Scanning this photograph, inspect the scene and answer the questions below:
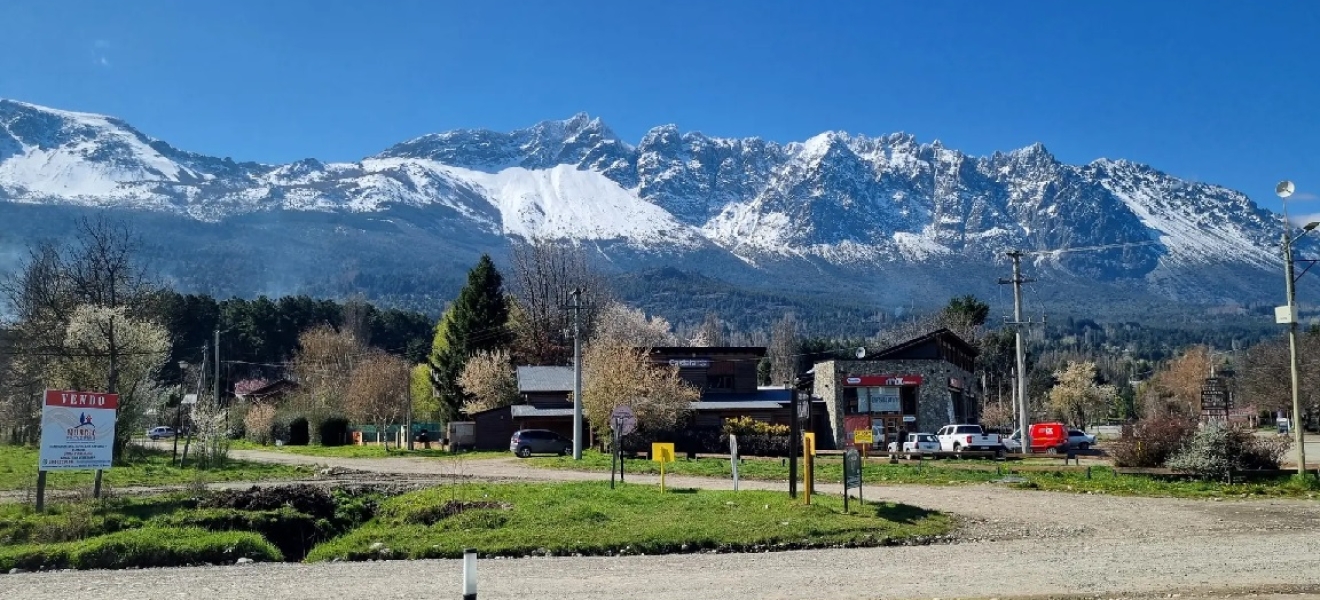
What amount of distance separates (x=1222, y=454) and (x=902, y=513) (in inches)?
521

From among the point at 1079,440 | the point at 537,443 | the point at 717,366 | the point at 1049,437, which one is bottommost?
the point at 537,443

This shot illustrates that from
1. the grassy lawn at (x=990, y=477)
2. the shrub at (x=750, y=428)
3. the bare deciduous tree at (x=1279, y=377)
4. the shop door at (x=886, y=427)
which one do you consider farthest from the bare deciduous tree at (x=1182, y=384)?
the grassy lawn at (x=990, y=477)

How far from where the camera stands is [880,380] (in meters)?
66.4

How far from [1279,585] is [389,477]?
27.8 metres

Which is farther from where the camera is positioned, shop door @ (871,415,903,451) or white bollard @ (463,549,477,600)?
shop door @ (871,415,903,451)

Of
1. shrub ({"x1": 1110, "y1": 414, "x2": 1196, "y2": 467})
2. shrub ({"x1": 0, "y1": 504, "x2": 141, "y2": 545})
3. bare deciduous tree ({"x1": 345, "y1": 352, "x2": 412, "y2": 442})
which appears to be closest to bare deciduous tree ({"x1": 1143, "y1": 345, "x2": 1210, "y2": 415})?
bare deciduous tree ({"x1": 345, "y1": 352, "x2": 412, "y2": 442})

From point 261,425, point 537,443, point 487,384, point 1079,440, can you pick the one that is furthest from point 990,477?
point 261,425

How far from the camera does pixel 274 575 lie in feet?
51.8

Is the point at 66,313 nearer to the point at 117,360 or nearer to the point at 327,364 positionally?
the point at 117,360

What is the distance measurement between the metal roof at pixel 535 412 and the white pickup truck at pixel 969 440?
69.1 feet

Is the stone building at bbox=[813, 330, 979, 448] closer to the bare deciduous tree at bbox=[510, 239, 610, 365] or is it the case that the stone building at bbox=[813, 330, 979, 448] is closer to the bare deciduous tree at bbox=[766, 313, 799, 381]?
the bare deciduous tree at bbox=[510, 239, 610, 365]

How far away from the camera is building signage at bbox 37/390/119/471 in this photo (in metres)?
22.1

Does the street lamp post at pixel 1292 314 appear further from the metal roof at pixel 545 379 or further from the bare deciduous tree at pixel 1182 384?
the bare deciduous tree at pixel 1182 384

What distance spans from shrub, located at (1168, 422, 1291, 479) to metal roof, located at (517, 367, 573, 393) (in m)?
39.1
